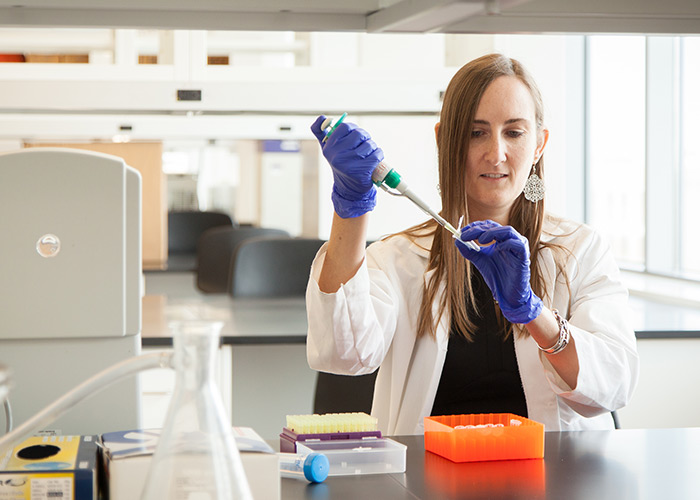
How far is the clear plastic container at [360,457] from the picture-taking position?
108 centimetres

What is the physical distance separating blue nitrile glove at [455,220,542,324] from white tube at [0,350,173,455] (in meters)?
0.74

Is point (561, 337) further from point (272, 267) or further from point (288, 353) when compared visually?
point (272, 267)

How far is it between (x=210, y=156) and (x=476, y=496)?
6108 mm

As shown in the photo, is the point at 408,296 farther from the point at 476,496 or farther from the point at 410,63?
the point at 410,63

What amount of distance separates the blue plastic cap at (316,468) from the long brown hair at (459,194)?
2.11ft

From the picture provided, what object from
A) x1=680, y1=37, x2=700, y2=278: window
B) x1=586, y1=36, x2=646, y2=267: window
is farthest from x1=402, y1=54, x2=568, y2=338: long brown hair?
x1=586, y1=36, x2=646, y2=267: window

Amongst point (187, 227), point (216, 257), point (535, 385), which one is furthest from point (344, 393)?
point (187, 227)

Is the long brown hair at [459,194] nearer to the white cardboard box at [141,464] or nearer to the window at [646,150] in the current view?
the white cardboard box at [141,464]

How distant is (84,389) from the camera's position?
2.07 ft

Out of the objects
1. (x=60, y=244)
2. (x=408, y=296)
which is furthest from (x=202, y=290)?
A: (x=60, y=244)

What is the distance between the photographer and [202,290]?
3699 millimetres

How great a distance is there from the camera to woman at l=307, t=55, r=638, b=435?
1.49 metres

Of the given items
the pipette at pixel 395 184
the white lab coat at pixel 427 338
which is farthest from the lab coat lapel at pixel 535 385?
the pipette at pixel 395 184

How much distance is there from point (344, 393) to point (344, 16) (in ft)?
3.23
